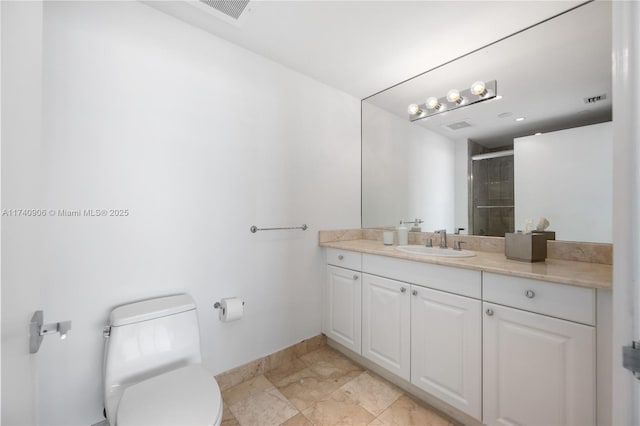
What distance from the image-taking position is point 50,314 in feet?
3.91

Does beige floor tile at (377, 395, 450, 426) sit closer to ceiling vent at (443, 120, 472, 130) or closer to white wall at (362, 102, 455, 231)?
white wall at (362, 102, 455, 231)

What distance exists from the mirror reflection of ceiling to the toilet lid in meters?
2.16

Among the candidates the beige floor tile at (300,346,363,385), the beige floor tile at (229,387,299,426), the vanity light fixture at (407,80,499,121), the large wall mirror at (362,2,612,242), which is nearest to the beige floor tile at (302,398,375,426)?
the beige floor tile at (229,387,299,426)

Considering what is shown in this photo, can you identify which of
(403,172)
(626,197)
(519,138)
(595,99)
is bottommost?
(626,197)

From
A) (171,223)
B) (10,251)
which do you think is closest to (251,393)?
(171,223)

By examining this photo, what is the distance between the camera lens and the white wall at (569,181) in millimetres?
1372

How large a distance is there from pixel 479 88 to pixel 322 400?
7.51ft

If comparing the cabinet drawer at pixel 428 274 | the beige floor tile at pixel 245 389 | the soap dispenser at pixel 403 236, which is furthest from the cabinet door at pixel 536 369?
the beige floor tile at pixel 245 389

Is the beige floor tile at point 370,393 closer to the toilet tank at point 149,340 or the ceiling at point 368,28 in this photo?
the toilet tank at point 149,340

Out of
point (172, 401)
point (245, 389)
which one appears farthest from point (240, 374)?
point (172, 401)

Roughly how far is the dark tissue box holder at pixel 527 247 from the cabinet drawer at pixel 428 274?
0.32m

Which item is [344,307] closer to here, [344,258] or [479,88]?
[344,258]

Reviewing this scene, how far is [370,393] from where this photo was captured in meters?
1.67

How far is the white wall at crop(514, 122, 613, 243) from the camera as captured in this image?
1372 mm
